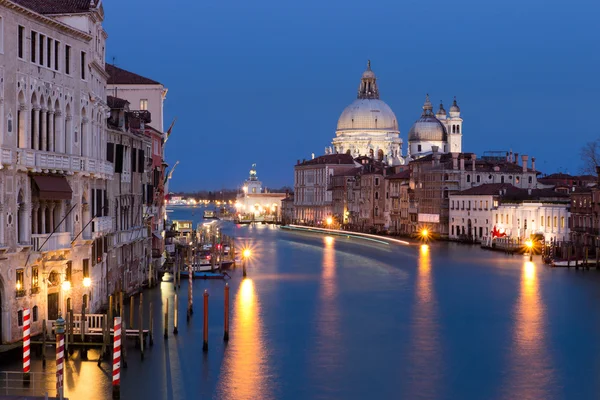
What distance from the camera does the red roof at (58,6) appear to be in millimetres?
17906

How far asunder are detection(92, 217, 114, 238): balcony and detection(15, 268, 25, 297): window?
3.16 m

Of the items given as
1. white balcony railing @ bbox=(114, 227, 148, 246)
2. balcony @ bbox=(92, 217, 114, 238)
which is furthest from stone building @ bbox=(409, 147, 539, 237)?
balcony @ bbox=(92, 217, 114, 238)

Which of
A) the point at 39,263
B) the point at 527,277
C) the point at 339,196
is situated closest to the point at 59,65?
the point at 39,263

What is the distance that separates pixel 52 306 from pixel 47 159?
2581 mm

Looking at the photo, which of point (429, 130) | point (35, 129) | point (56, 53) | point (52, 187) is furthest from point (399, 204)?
point (35, 129)

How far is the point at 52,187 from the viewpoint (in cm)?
1756

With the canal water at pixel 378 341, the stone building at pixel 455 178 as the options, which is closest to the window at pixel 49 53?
the canal water at pixel 378 341

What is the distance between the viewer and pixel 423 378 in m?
18.4

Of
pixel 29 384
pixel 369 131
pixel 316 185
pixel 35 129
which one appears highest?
pixel 369 131

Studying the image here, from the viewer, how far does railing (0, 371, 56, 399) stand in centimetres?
1537

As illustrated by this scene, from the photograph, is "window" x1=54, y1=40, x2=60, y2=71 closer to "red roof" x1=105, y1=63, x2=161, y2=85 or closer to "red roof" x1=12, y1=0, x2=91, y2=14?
"red roof" x1=12, y1=0, x2=91, y2=14

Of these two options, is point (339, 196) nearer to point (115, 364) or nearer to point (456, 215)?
point (456, 215)

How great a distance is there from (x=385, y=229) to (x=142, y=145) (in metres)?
50.1

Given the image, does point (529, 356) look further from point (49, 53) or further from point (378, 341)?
point (49, 53)
